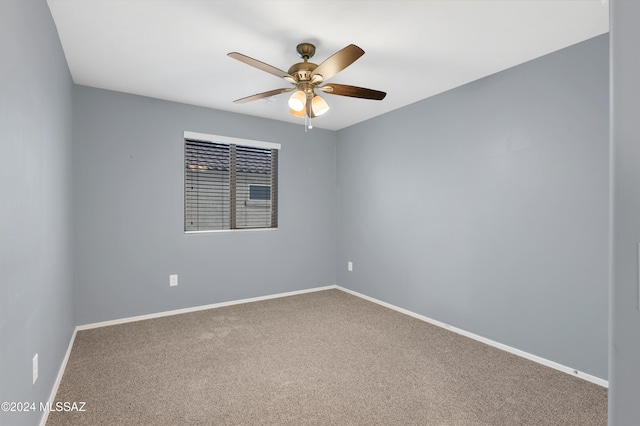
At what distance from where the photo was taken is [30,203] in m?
1.62

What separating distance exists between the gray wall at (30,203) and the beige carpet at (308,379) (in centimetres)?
41

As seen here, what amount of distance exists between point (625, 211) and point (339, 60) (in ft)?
6.08

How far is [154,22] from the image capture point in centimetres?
210

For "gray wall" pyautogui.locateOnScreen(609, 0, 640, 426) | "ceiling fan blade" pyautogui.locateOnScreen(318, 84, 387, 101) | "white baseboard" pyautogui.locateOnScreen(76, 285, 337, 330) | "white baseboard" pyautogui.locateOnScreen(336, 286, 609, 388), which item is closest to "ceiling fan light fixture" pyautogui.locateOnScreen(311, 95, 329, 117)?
"ceiling fan blade" pyautogui.locateOnScreen(318, 84, 387, 101)

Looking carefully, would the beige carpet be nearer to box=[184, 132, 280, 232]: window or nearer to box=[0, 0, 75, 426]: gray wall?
box=[0, 0, 75, 426]: gray wall

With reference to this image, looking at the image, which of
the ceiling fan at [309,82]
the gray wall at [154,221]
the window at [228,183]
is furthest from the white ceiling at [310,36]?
the window at [228,183]

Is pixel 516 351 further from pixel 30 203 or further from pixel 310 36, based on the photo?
pixel 30 203

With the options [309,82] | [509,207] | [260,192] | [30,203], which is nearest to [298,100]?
[309,82]

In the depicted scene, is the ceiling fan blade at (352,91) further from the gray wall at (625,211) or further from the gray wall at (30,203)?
the gray wall at (625,211)

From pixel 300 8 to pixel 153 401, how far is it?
261cm

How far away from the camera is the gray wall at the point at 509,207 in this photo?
230cm

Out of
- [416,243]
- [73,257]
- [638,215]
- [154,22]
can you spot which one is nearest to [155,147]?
[73,257]

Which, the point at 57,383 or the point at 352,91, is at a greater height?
the point at 352,91

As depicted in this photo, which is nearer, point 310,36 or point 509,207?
point 310,36
